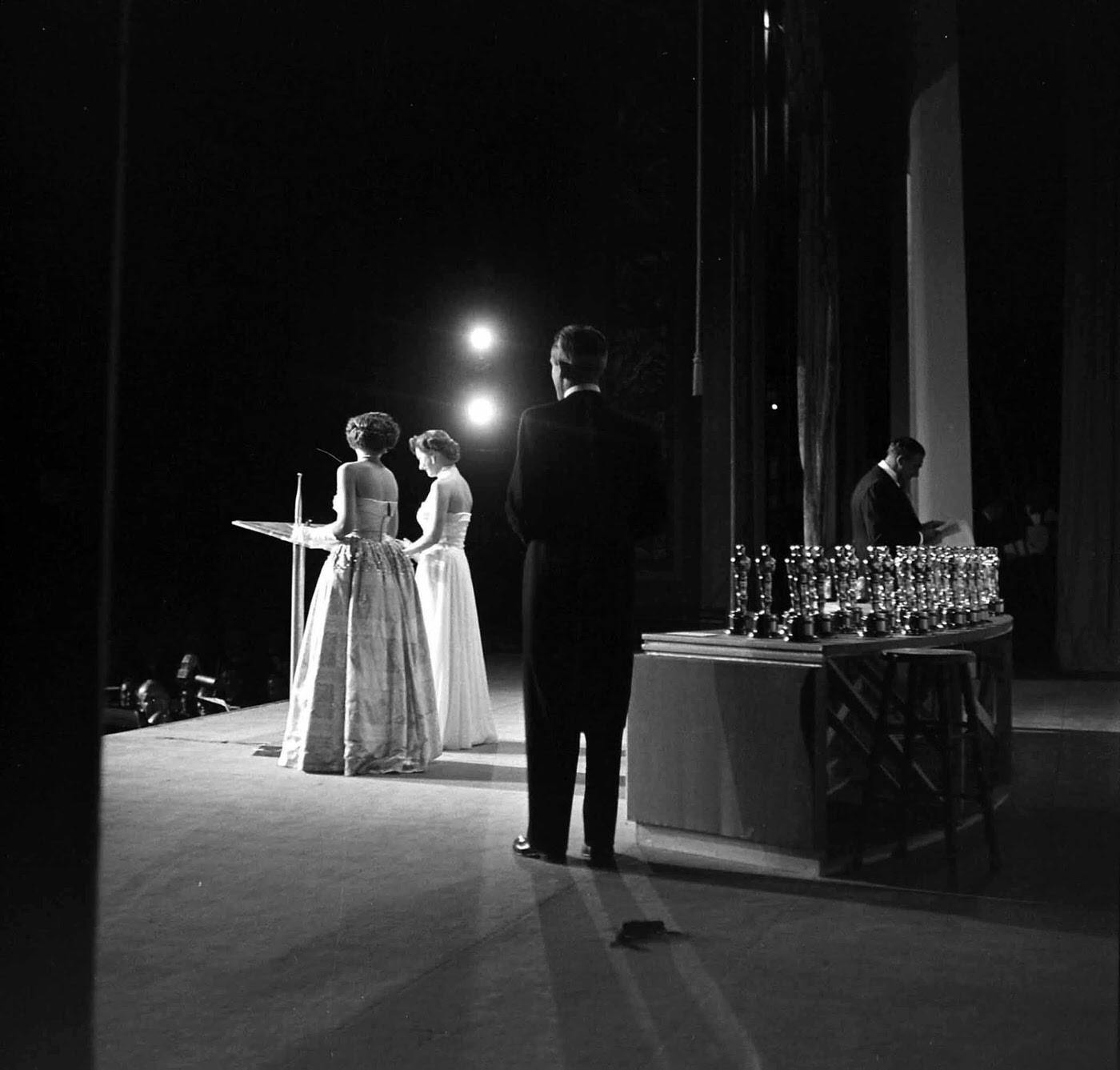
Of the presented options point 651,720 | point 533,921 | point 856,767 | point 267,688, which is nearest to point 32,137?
point 533,921

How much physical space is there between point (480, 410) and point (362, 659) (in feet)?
19.3

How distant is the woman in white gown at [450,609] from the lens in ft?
20.0

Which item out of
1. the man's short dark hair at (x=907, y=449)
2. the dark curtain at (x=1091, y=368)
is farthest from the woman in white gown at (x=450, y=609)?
the dark curtain at (x=1091, y=368)

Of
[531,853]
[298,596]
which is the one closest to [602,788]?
[531,853]

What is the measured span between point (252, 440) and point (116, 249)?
897 centimetres

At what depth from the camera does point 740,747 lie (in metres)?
3.61

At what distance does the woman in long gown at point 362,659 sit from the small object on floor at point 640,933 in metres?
2.59

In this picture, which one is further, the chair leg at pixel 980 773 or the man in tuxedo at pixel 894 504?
the man in tuxedo at pixel 894 504

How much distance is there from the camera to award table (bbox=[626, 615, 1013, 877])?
349cm

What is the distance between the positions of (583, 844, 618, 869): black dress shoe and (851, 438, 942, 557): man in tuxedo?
2349mm

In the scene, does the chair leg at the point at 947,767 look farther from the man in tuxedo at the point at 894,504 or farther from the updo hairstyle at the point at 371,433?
the updo hairstyle at the point at 371,433

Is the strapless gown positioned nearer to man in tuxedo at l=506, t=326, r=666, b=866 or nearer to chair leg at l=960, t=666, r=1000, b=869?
man in tuxedo at l=506, t=326, r=666, b=866

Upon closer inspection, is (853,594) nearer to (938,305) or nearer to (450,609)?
(450,609)

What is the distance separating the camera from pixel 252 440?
9.85 m
